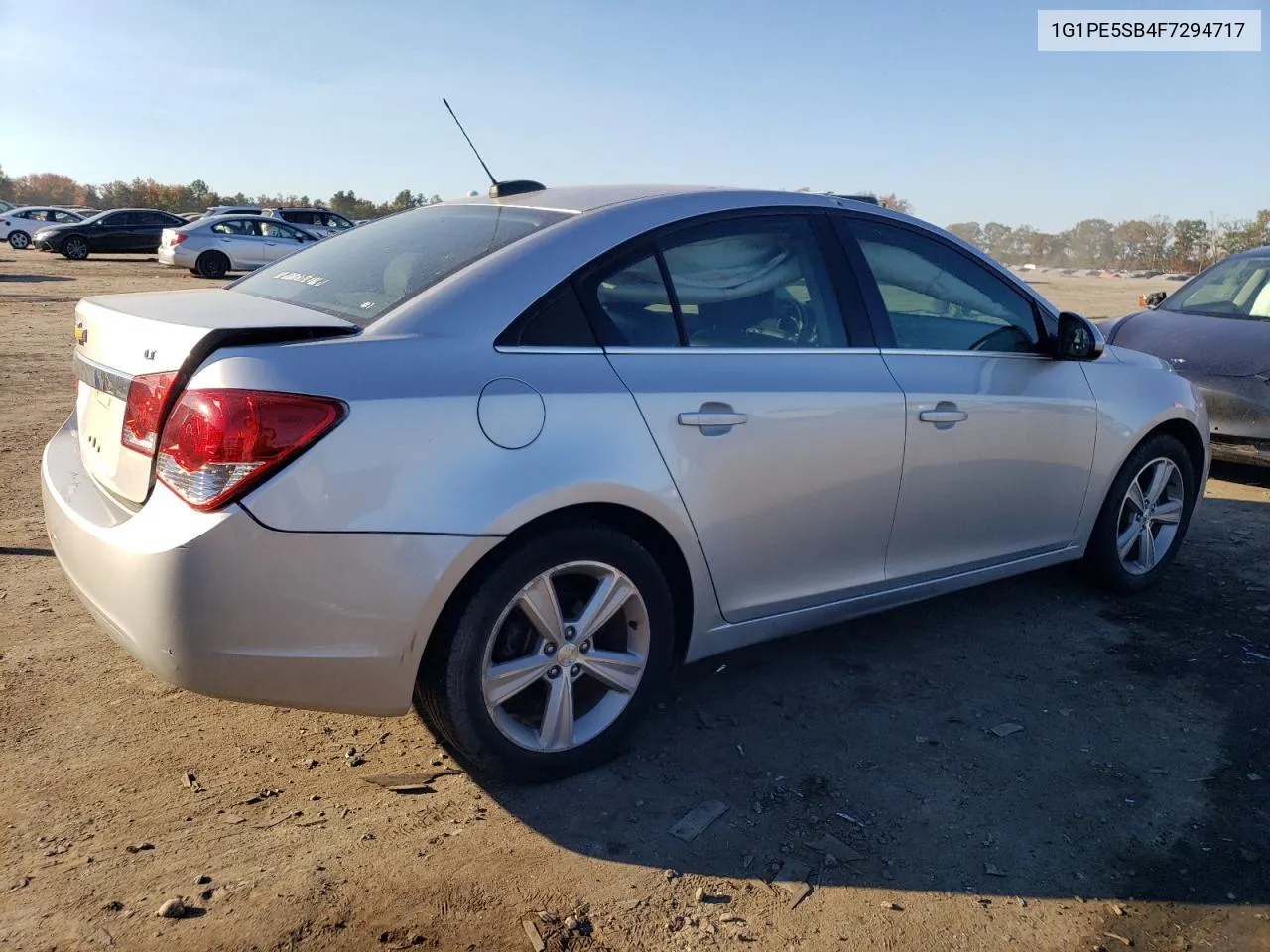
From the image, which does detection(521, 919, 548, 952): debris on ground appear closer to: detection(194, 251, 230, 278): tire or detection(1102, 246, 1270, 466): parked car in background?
detection(1102, 246, 1270, 466): parked car in background

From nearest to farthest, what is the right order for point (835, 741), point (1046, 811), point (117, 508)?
point (117, 508), point (1046, 811), point (835, 741)

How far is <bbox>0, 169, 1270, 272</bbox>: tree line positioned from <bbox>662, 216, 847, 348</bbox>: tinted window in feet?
166

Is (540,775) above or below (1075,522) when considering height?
below

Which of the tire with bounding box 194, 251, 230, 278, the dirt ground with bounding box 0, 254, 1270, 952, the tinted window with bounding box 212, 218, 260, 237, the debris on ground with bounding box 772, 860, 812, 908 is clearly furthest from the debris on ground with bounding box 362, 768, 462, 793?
the tinted window with bounding box 212, 218, 260, 237

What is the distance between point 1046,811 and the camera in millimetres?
3129

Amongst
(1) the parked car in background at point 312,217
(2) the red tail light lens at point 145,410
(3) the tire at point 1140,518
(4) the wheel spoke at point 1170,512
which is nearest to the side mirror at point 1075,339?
(3) the tire at point 1140,518

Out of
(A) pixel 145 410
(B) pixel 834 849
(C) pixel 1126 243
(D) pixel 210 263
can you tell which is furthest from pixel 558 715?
(C) pixel 1126 243

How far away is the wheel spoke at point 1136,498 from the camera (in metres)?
4.90

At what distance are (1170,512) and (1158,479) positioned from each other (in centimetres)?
20

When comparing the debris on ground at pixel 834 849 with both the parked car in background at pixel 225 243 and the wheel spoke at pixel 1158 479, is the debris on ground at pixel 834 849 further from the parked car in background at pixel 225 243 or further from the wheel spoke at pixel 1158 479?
the parked car in background at pixel 225 243

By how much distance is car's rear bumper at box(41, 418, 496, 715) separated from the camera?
2588mm

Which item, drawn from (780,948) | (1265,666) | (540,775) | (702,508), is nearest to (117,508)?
(540,775)

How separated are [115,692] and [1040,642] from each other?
347 centimetres

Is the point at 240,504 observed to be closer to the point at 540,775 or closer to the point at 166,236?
the point at 540,775
